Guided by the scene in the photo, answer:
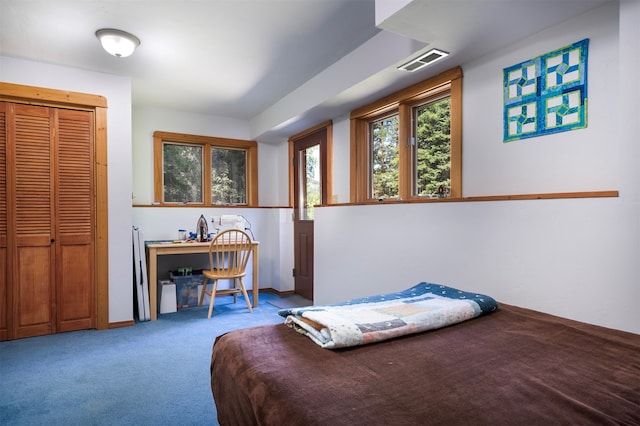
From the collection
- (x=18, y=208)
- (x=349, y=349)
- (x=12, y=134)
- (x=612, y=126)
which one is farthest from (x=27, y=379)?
(x=612, y=126)

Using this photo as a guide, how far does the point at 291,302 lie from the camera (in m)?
4.38

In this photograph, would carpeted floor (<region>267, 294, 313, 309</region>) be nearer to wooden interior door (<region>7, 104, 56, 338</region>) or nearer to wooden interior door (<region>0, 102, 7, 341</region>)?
wooden interior door (<region>7, 104, 56, 338</region>)

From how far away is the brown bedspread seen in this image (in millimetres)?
793

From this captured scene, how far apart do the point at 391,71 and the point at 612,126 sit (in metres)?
1.41

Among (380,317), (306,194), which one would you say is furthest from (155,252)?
(380,317)

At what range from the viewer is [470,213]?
2.14 m

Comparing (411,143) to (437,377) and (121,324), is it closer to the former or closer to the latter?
(437,377)

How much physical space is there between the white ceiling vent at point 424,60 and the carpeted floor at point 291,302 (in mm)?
2784

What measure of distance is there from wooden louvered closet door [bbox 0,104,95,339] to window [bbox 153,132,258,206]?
1203 mm

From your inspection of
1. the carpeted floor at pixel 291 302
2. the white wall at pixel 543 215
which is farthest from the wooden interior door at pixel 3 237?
the white wall at pixel 543 215

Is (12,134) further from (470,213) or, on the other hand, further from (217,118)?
(470,213)

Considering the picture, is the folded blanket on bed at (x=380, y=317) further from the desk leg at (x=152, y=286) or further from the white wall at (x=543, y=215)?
the desk leg at (x=152, y=286)

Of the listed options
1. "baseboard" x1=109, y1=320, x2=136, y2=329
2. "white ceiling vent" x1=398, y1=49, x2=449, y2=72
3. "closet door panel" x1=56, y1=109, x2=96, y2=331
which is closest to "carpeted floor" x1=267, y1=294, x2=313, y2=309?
"baseboard" x1=109, y1=320, x2=136, y2=329

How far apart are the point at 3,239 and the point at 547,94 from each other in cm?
416
